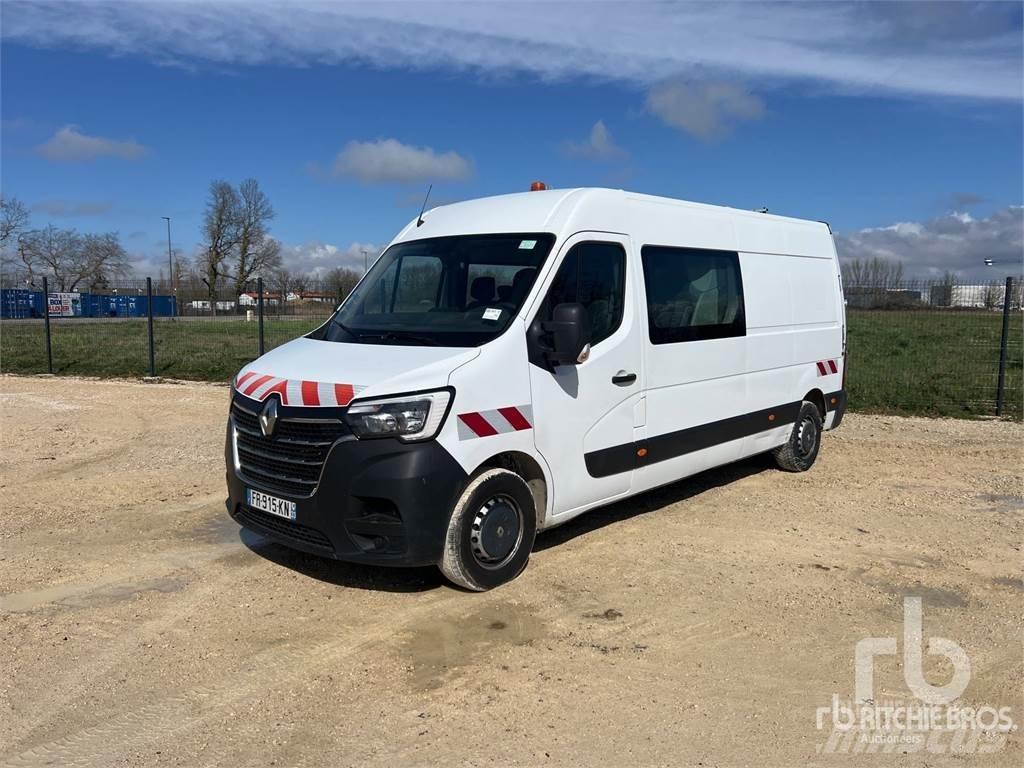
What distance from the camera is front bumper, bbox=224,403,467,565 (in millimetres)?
4426

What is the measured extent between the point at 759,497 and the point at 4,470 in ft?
24.7

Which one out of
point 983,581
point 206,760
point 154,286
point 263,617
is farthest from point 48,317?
point 983,581

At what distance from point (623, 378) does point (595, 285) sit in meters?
0.69

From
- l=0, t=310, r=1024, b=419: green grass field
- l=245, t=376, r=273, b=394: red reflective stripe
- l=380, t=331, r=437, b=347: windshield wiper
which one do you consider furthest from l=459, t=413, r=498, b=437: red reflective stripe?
l=0, t=310, r=1024, b=419: green grass field

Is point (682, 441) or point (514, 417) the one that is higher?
point (514, 417)

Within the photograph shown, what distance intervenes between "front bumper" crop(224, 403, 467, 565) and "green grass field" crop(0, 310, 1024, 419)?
881 cm

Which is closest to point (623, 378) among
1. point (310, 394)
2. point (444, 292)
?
point (444, 292)

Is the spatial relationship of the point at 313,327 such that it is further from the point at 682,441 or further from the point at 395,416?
the point at 395,416

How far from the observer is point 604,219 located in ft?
18.7

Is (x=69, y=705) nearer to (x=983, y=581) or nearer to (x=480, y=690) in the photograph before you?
(x=480, y=690)

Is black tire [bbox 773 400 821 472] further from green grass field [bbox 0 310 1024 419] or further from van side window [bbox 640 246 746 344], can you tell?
green grass field [bbox 0 310 1024 419]

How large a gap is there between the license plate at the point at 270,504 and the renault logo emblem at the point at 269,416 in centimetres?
40

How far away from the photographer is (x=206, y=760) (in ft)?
10.6

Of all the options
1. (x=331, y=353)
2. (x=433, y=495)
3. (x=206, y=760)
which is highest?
(x=331, y=353)
